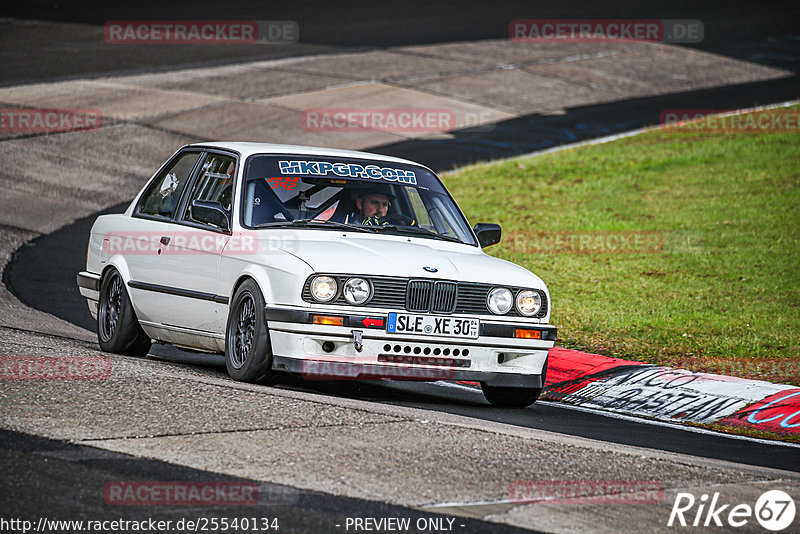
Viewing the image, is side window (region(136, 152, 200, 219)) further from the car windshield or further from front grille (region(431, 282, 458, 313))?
front grille (region(431, 282, 458, 313))

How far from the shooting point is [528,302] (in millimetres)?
8195

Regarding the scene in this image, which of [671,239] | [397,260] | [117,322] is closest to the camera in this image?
[397,260]

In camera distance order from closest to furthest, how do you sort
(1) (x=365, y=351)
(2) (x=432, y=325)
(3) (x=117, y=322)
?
(1) (x=365, y=351) < (2) (x=432, y=325) < (3) (x=117, y=322)

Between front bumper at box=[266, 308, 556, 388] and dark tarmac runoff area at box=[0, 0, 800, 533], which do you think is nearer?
dark tarmac runoff area at box=[0, 0, 800, 533]

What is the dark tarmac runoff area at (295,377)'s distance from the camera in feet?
17.3

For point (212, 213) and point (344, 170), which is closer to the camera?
point (212, 213)

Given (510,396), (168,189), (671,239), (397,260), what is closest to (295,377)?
(397,260)

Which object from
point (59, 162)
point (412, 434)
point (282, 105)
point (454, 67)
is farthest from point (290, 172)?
point (454, 67)

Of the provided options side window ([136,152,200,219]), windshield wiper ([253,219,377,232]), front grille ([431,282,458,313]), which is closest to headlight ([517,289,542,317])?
front grille ([431,282,458,313])

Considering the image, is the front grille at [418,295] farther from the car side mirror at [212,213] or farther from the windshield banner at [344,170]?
the car side mirror at [212,213]

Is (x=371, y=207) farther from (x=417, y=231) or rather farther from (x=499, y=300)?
(x=499, y=300)

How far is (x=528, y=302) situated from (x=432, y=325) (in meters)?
0.77

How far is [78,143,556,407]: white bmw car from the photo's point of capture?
304 inches

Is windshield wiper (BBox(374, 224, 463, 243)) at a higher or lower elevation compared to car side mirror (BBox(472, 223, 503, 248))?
higher
